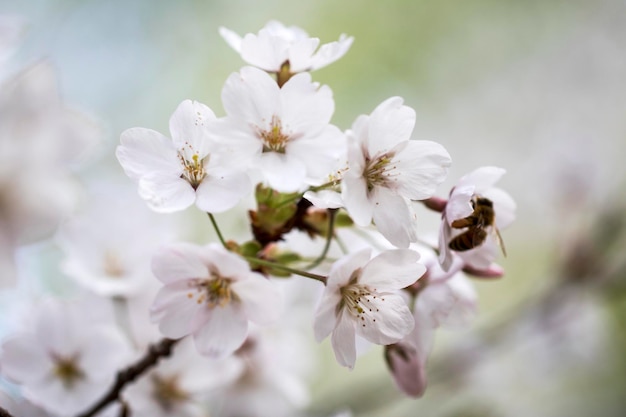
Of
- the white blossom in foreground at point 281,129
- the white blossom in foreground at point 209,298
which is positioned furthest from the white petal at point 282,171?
the white blossom in foreground at point 209,298

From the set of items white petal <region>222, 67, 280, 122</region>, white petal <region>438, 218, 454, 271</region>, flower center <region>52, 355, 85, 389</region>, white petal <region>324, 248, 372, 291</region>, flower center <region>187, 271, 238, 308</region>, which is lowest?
flower center <region>52, 355, 85, 389</region>

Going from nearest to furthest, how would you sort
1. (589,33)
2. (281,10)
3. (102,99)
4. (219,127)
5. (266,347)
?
(219,127) < (266,347) < (102,99) < (281,10) < (589,33)

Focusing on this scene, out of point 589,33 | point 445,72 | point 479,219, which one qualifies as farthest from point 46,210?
point 589,33

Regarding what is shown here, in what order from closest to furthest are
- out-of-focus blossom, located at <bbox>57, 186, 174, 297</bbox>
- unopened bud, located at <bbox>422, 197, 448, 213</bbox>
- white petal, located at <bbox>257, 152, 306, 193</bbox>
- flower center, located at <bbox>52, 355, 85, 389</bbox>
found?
white petal, located at <bbox>257, 152, 306, 193</bbox>, unopened bud, located at <bbox>422, 197, 448, 213</bbox>, flower center, located at <bbox>52, 355, 85, 389</bbox>, out-of-focus blossom, located at <bbox>57, 186, 174, 297</bbox>

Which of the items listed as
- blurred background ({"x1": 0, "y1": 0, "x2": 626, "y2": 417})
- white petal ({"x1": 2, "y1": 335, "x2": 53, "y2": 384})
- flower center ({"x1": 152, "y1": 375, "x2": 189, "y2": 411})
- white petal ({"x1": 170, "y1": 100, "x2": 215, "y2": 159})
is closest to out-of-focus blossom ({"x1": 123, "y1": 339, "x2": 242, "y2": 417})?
flower center ({"x1": 152, "y1": 375, "x2": 189, "y2": 411})

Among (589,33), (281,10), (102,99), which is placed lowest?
(102,99)

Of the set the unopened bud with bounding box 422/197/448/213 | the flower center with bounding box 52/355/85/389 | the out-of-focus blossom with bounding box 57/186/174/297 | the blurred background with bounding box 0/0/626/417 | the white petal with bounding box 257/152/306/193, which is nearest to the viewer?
the white petal with bounding box 257/152/306/193

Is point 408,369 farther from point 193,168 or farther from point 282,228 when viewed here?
point 193,168

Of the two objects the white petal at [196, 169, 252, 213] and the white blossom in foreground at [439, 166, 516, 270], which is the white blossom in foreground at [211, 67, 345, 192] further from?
the white blossom in foreground at [439, 166, 516, 270]

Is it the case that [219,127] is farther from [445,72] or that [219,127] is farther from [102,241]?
[445,72]
